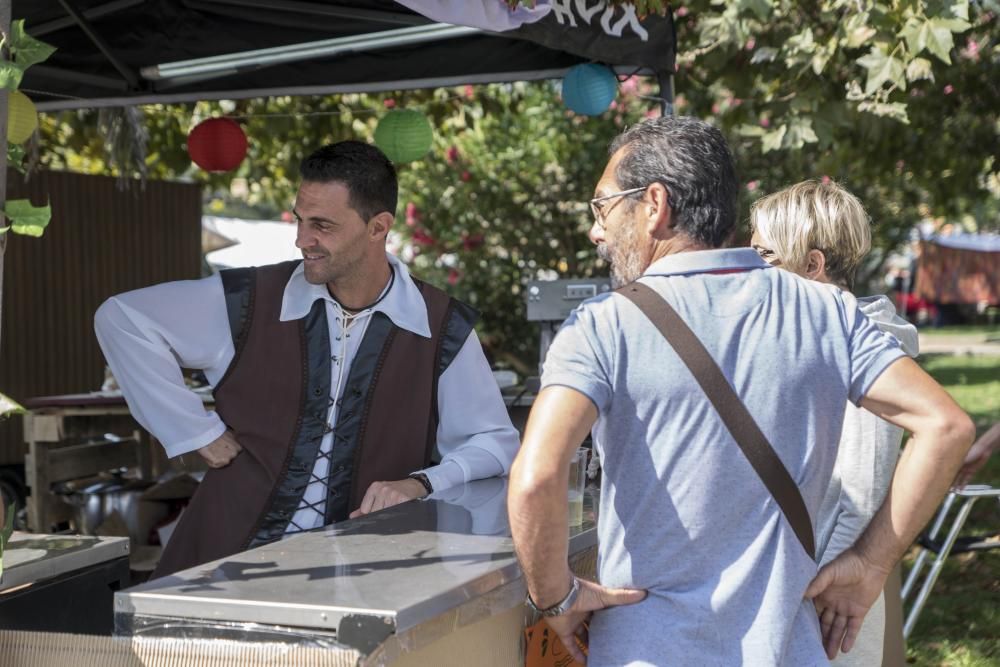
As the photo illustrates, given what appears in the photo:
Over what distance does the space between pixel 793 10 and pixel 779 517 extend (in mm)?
5476

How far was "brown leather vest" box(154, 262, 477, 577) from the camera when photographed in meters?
2.77

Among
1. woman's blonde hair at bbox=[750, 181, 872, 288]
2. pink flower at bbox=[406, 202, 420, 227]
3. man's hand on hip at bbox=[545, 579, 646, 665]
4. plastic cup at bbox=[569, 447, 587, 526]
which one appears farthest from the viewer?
pink flower at bbox=[406, 202, 420, 227]

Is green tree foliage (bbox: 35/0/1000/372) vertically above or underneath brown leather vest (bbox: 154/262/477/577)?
above

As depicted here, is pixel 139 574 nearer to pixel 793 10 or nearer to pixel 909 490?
pixel 909 490

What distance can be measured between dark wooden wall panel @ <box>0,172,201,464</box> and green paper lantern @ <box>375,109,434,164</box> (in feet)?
10.1

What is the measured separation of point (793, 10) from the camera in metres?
6.59

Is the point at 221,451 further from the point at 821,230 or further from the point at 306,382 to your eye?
the point at 821,230

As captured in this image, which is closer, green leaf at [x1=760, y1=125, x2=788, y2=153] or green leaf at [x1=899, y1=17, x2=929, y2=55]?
green leaf at [x1=899, y1=17, x2=929, y2=55]

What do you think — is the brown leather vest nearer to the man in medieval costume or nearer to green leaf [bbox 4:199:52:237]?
the man in medieval costume

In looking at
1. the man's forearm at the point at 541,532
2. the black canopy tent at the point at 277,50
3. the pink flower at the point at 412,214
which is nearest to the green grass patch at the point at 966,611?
the black canopy tent at the point at 277,50

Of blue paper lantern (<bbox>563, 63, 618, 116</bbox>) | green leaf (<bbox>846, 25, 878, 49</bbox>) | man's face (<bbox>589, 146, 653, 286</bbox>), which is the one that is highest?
green leaf (<bbox>846, 25, 878, 49</bbox>)

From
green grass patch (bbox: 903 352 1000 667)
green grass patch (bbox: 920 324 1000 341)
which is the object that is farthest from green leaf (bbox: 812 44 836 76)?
green grass patch (bbox: 920 324 1000 341)

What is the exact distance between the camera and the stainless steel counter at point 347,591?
5.15 ft

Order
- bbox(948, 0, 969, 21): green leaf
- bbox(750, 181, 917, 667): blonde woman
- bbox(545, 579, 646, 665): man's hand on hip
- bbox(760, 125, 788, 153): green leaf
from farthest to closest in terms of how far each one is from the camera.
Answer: bbox(760, 125, 788, 153): green leaf, bbox(948, 0, 969, 21): green leaf, bbox(750, 181, 917, 667): blonde woman, bbox(545, 579, 646, 665): man's hand on hip
